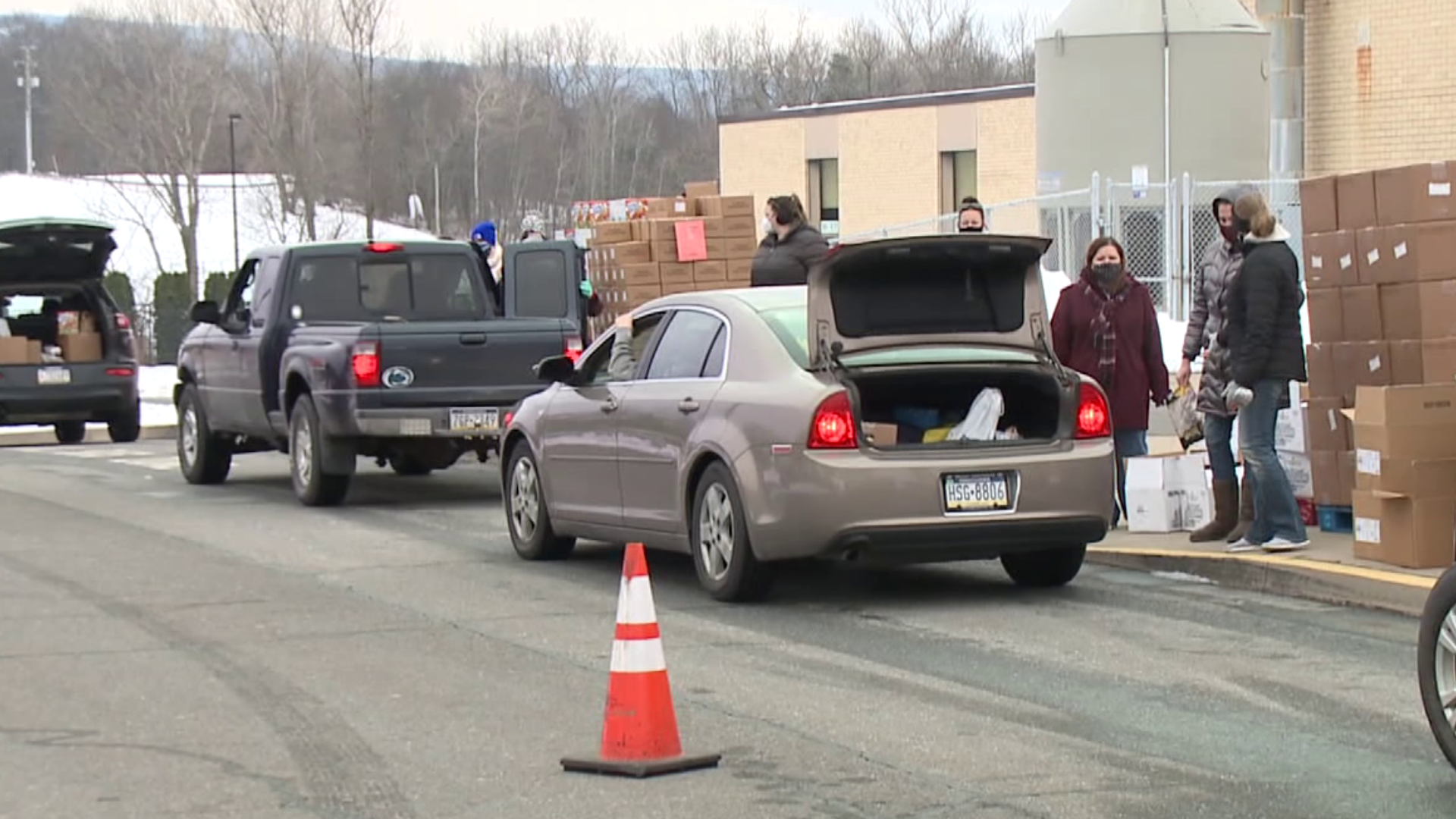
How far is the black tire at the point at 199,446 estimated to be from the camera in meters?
18.5

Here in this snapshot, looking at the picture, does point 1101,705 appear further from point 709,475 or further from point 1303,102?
point 1303,102

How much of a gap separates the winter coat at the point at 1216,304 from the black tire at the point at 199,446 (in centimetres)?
911

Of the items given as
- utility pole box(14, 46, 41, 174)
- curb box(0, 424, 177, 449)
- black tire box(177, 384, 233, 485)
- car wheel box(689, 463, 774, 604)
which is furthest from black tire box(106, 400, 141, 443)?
utility pole box(14, 46, 41, 174)

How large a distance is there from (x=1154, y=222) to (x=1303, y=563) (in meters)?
13.5

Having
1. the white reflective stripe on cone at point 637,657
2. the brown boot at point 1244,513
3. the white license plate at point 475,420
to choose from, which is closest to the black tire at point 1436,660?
the white reflective stripe on cone at point 637,657

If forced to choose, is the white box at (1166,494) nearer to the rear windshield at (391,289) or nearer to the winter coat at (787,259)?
the winter coat at (787,259)

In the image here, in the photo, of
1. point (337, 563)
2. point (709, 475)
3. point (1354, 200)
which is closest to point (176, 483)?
point (337, 563)

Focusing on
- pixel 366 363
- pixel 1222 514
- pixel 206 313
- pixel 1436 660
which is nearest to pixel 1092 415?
pixel 1222 514

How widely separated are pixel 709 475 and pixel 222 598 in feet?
8.57

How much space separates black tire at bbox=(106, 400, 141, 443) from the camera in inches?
979

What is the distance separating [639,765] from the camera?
703 cm

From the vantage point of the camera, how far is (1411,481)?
35.6 ft

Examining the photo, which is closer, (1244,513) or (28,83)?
(1244,513)

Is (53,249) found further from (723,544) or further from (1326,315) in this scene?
(1326,315)
